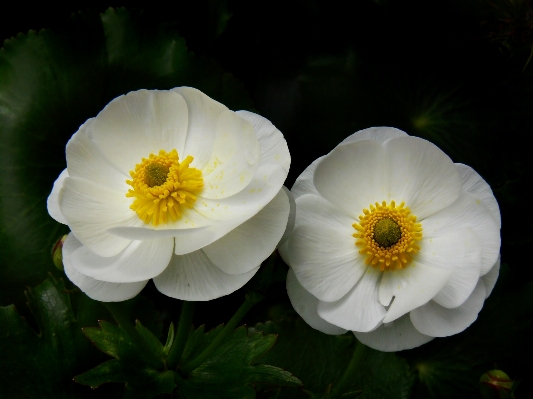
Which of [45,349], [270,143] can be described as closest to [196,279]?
[270,143]

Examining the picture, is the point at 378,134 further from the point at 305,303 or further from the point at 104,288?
the point at 104,288

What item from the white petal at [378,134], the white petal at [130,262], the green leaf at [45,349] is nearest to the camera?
the white petal at [130,262]

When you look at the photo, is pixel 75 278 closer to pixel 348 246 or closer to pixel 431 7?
pixel 348 246

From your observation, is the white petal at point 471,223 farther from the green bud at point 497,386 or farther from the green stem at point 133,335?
the green stem at point 133,335

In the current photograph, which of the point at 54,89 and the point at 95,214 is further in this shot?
the point at 54,89

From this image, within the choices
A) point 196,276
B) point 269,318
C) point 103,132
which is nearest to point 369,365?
point 269,318

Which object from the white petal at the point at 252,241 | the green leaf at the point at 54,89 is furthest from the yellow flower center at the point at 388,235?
the green leaf at the point at 54,89

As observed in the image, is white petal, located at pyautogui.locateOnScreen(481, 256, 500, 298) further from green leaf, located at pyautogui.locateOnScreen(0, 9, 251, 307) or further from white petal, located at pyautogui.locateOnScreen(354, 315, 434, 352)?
green leaf, located at pyautogui.locateOnScreen(0, 9, 251, 307)
